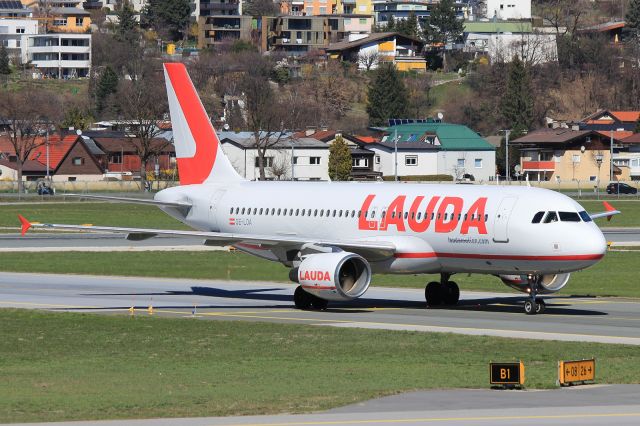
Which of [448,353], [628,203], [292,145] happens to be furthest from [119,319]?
[292,145]

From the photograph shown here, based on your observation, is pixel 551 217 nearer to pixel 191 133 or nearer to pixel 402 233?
pixel 402 233

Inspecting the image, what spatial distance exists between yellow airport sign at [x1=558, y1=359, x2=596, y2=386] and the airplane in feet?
47.5

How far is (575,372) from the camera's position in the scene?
31.3 m

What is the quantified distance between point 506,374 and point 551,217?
16905 mm

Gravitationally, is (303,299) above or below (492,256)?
below

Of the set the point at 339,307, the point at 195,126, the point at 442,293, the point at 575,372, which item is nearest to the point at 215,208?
the point at 195,126

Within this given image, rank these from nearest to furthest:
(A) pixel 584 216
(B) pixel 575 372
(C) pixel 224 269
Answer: (B) pixel 575 372, (A) pixel 584 216, (C) pixel 224 269

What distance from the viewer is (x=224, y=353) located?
37.8m

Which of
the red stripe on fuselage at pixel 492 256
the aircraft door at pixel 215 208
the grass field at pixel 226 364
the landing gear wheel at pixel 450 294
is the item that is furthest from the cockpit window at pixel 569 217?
the aircraft door at pixel 215 208

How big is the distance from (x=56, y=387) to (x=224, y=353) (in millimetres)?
7145

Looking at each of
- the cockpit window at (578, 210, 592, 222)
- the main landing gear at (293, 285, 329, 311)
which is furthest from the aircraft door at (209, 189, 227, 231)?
the cockpit window at (578, 210, 592, 222)

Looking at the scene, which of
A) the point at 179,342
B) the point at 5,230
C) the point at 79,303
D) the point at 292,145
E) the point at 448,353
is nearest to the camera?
the point at 448,353

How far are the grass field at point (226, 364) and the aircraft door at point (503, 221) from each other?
21.8 feet

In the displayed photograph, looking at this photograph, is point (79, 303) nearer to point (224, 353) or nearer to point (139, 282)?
point (139, 282)
